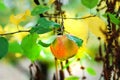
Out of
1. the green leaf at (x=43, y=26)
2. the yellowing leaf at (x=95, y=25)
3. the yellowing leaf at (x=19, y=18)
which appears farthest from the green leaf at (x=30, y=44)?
the yellowing leaf at (x=95, y=25)

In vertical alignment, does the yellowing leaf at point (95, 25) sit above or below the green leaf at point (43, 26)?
below

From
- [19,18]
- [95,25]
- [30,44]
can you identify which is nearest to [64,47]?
[30,44]

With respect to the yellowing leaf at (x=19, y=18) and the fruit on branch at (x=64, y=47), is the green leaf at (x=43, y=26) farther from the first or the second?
the yellowing leaf at (x=19, y=18)

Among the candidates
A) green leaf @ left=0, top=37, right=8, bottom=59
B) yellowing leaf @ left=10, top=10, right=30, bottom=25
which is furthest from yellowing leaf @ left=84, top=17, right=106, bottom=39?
green leaf @ left=0, top=37, right=8, bottom=59

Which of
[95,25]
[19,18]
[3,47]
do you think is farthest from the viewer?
[95,25]

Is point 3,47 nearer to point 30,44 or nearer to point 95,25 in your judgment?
point 30,44

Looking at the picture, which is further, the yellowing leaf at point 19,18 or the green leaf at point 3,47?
the yellowing leaf at point 19,18

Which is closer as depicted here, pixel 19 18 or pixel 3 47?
pixel 3 47

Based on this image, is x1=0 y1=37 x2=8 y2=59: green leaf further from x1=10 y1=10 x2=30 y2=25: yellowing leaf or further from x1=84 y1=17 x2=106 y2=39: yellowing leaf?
x1=84 y1=17 x2=106 y2=39: yellowing leaf

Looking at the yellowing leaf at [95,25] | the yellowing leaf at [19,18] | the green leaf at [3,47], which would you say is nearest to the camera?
the green leaf at [3,47]

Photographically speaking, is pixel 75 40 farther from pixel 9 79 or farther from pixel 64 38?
pixel 9 79
